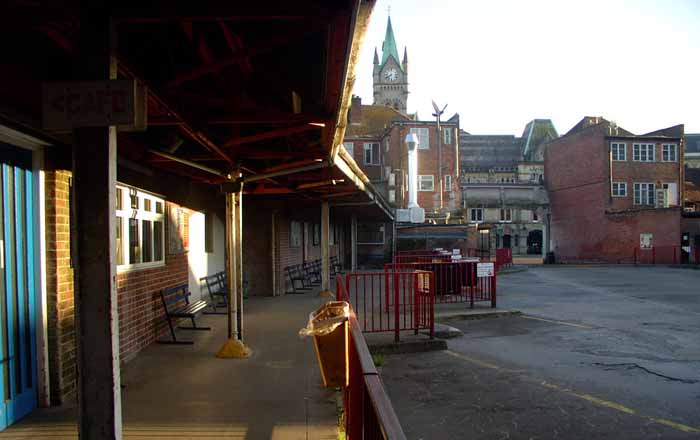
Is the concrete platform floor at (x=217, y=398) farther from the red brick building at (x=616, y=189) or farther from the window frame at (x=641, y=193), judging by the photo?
the window frame at (x=641, y=193)

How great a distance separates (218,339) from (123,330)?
2.04 metres

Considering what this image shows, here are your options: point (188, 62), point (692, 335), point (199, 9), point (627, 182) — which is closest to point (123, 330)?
point (188, 62)

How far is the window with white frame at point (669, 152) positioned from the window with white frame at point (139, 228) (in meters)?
44.4

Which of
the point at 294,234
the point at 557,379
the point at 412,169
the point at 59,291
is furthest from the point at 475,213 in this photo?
the point at 59,291

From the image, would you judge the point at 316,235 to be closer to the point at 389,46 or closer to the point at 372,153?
the point at 372,153

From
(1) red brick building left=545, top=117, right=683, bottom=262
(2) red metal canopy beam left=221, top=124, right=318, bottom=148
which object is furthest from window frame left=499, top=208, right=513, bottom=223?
(2) red metal canopy beam left=221, top=124, right=318, bottom=148

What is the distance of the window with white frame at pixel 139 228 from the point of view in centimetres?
657

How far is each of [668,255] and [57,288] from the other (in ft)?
127

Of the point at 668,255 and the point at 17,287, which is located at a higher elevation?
the point at 17,287

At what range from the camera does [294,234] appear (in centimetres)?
1714

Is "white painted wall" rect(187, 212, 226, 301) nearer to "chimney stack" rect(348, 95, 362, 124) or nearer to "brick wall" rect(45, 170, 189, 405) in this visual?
"brick wall" rect(45, 170, 189, 405)

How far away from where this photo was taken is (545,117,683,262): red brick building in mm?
38250

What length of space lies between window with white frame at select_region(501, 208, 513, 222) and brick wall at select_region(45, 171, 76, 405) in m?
54.4

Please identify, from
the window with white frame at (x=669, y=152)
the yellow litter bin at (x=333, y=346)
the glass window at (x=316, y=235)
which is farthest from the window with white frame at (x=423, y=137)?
the yellow litter bin at (x=333, y=346)
